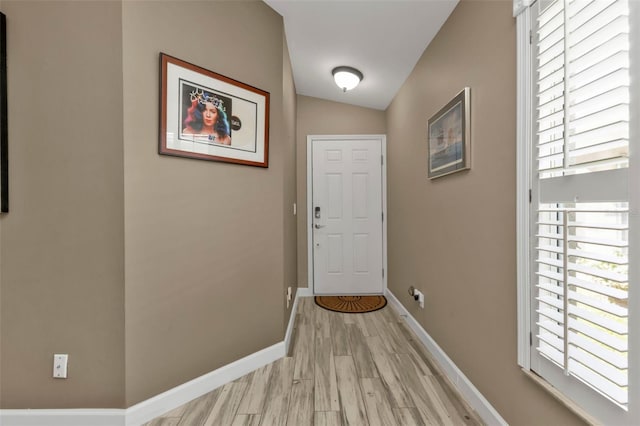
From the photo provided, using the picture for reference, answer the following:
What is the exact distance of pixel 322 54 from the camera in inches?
94.3

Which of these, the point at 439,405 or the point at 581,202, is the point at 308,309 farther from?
the point at 581,202

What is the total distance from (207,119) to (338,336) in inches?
76.5

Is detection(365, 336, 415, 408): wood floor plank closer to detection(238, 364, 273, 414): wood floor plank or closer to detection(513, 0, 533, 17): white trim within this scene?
detection(238, 364, 273, 414): wood floor plank

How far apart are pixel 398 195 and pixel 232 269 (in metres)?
1.95

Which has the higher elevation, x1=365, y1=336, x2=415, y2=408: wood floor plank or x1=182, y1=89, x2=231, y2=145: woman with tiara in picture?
x1=182, y1=89, x2=231, y2=145: woman with tiara in picture

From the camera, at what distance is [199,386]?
5.21 feet

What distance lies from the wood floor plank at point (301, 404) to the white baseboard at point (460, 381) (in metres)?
0.89

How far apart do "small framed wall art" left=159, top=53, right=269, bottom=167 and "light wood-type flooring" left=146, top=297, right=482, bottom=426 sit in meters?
1.40

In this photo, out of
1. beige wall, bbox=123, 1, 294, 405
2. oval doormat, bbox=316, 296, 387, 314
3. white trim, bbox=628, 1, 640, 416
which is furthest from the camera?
oval doormat, bbox=316, 296, 387, 314

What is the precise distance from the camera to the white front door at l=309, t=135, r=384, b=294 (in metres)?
3.37

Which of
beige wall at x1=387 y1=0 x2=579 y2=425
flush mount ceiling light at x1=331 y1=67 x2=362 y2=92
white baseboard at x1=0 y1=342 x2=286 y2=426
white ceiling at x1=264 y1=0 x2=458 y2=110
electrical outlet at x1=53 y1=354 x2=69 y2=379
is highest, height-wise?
white ceiling at x1=264 y1=0 x2=458 y2=110

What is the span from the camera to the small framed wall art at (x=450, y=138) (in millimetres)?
1606

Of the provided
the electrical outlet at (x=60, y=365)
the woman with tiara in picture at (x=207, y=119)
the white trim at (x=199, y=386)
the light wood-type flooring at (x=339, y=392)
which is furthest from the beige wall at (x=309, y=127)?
the electrical outlet at (x=60, y=365)

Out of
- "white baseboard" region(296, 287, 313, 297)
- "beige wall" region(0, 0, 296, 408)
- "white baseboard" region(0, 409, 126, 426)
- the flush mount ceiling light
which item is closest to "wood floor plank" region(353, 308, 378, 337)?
"white baseboard" region(296, 287, 313, 297)
